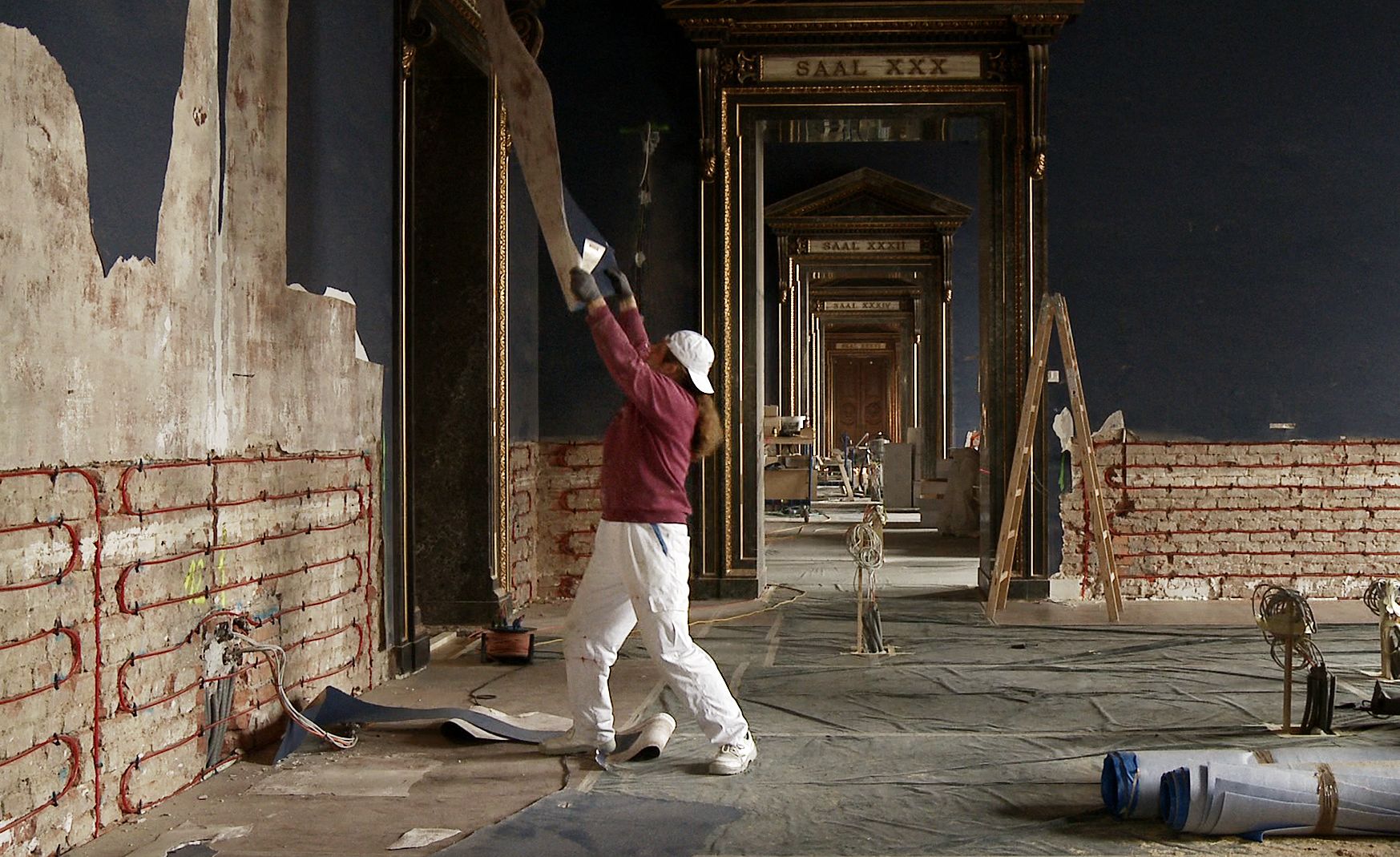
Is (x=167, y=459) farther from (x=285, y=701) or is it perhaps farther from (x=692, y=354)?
(x=692, y=354)

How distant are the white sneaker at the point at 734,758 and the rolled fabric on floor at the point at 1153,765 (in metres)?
1.16

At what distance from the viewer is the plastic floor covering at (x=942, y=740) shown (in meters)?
3.87

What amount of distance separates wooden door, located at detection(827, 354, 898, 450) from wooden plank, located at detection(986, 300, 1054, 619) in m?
32.5

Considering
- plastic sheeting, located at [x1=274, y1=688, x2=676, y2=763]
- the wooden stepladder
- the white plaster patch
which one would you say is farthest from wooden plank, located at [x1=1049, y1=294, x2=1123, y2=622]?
the white plaster patch

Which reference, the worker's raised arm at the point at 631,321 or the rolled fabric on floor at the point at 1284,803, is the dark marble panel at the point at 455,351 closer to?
the worker's raised arm at the point at 631,321

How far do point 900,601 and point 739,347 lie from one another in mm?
2022

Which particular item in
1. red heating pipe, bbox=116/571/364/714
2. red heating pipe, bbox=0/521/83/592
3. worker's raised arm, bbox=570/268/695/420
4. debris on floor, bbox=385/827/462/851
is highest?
worker's raised arm, bbox=570/268/695/420

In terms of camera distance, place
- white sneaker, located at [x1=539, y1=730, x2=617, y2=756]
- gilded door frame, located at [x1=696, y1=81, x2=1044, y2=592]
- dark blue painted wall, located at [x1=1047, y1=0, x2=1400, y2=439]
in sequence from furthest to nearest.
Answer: gilded door frame, located at [x1=696, y1=81, x2=1044, y2=592], dark blue painted wall, located at [x1=1047, y1=0, x2=1400, y2=439], white sneaker, located at [x1=539, y1=730, x2=617, y2=756]

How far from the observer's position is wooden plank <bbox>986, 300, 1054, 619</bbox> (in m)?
8.05

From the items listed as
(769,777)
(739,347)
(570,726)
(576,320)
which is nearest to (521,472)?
(576,320)

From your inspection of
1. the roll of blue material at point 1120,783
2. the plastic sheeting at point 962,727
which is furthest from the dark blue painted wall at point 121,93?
the roll of blue material at point 1120,783

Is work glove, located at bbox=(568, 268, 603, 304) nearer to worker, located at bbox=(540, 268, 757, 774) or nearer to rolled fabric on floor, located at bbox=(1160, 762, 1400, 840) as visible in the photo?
worker, located at bbox=(540, 268, 757, 774)

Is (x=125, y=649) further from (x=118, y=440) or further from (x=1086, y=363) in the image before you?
(x=1086, y=363)

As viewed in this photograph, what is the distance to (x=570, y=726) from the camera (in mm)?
5191
